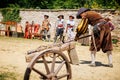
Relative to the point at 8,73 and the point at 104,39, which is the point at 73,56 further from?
the point at 8,73

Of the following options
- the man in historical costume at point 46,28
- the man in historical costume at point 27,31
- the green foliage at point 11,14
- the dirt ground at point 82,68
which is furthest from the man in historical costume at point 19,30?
the dirt ground at point 82,68

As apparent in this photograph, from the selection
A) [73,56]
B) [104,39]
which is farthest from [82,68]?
[104,39]

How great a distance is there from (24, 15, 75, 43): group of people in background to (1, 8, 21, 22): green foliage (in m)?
1.98

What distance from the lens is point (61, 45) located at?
914cm

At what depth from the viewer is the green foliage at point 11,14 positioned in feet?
75.6

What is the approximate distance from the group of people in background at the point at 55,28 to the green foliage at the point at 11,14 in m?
1.98

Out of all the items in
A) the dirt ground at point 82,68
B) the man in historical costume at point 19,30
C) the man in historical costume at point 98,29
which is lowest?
the dirt ground at point 82,68

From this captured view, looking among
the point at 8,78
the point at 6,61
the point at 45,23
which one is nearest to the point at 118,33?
the point at 45,23

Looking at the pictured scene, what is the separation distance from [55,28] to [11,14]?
5.05 meters

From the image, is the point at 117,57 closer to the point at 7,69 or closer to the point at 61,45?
the point at 61,45

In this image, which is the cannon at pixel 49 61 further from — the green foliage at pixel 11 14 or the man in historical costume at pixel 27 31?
the green foliage at pixel 11 14

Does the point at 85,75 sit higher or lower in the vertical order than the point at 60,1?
lower

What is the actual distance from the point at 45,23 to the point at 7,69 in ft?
30.0

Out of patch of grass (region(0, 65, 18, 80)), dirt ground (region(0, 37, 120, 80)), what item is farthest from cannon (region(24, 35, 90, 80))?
patch of grass (region(0, 65, 18, 80))
